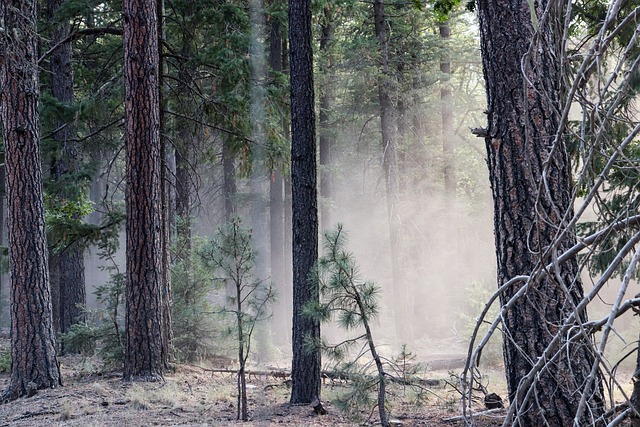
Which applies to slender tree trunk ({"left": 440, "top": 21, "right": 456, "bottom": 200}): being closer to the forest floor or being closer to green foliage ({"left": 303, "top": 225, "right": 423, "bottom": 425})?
the forest floor

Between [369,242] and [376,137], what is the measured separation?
28.2 feet

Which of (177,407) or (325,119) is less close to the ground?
(325,119)

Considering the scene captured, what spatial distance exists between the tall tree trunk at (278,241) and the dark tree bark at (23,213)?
1055 cm

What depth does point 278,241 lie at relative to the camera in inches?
781

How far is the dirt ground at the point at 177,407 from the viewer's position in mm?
6570

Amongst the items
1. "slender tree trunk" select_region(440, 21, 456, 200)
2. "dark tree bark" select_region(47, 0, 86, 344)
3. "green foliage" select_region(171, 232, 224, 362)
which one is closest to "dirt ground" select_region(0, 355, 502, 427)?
"green foliage" select_region(171, 232, 224, 362)

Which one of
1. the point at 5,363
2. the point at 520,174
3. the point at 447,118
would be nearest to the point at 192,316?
the point at 5,363

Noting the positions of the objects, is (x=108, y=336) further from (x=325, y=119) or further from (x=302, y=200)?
(x=325, y=119)

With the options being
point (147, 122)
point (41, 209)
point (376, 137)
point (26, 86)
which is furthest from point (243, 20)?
point (376, 137)

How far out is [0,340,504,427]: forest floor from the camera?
656cm

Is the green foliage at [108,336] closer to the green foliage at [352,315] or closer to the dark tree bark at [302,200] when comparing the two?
the dark tree bark at [302,200]

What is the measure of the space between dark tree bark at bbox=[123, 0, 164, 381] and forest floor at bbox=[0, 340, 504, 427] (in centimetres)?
54

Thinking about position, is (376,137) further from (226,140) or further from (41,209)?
(41,209)

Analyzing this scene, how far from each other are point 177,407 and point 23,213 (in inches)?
132
